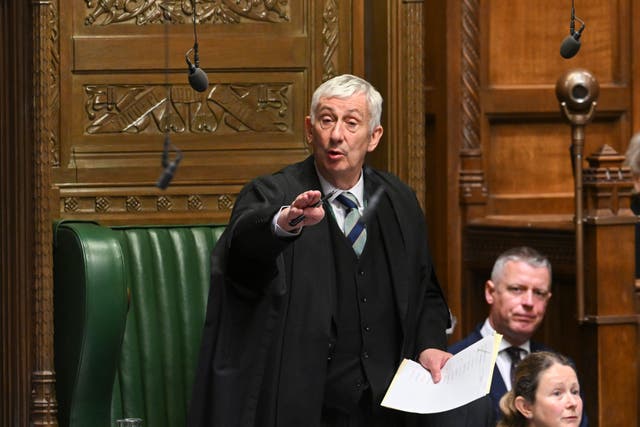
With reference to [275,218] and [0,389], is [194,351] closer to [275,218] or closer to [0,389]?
[0,389]

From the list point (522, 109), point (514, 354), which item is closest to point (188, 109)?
point (522, 109)

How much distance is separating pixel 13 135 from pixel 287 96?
3.64 feet

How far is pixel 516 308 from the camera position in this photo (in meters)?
5.00

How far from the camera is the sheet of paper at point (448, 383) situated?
408 centimetres

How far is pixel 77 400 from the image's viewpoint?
4.84 metres

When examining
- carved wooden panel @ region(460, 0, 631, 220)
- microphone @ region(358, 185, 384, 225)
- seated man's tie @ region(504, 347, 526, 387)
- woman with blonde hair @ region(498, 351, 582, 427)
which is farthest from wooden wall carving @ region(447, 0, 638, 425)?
microphone @ region(358, 185, 384, 225)

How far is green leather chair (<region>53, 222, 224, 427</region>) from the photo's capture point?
484cm

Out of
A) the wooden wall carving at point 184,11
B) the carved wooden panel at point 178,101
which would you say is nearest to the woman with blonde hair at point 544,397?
the carved wooden panel at point 178,101

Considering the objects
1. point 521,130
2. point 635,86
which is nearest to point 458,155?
point 521,130

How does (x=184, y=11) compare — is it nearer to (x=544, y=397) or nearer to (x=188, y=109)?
(x=188, y=109)

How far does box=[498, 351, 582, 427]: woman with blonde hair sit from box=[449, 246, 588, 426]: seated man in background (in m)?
0.45

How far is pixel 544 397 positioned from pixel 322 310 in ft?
2.39

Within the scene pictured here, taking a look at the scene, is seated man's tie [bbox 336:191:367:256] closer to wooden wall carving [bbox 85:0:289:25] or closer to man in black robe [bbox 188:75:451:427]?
man in black robe [bbox 188:75:451:427]

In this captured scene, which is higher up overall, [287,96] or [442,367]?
[287,96]
